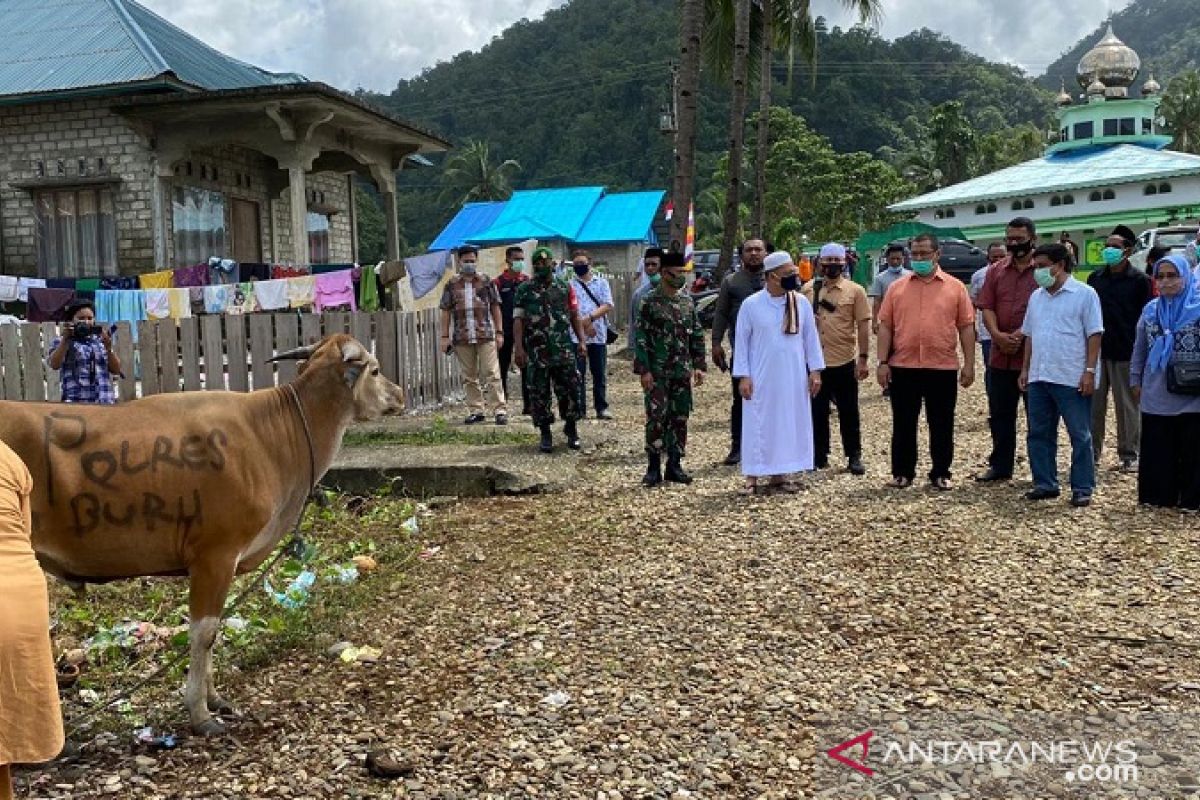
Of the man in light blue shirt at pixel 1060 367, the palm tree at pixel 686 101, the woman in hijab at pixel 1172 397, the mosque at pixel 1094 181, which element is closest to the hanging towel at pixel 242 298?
the palm tree at pixel 686 101

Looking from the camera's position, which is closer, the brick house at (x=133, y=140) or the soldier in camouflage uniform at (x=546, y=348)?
the soldier in camouflage uniform at (x=546, y=348)

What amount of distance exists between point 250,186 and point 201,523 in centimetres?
1526

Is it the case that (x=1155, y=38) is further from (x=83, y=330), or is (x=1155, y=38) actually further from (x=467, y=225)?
(x=83, y=330)

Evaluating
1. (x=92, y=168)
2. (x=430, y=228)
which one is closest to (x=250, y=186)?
(x=92, y=168)

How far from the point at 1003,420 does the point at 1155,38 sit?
150 m

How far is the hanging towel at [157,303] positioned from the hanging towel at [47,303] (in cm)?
185

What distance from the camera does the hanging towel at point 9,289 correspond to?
45.1ft

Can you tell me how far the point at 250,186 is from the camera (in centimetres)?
1781

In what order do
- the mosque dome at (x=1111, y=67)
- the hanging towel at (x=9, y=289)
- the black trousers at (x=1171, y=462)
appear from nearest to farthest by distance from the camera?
1. the black trousers at (x=1171, y=462)
2. the hanging towel at (x=9, y=289)
3. the mosque dome at (x=1111, y=67)

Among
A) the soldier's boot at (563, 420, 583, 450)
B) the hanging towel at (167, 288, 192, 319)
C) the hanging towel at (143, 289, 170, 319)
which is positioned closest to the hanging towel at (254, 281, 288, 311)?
the hanging towel at (167, 288, 192, 319)

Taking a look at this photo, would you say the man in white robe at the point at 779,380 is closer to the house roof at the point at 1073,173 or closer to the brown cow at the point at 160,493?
the brown cow at the point at 160,493

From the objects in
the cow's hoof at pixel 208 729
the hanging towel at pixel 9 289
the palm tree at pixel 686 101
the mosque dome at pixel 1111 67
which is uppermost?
the mosque dome at pixel 1111 67

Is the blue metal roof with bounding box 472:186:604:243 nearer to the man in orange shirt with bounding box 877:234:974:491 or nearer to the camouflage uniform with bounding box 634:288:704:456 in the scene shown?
the camouflage uniform with bounding box 634:288:704:456

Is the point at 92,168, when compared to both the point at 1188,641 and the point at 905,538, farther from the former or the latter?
the point at 1188,641
